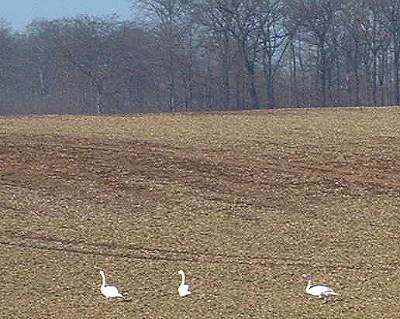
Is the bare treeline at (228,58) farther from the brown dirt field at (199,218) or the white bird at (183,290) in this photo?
the white bird at (183,290)

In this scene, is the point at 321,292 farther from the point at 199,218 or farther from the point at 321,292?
the point at 199,218

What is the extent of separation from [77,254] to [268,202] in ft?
11.2

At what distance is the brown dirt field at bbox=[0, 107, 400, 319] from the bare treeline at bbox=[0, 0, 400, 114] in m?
17.6

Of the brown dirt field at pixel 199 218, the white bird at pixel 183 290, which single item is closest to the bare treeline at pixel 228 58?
the brown dirt field at pixel 199 218

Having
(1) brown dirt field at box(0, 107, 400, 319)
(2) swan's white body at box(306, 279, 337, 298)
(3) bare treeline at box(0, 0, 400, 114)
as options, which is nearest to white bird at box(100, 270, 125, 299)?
(1) brown dirt field at box(0, 107, 400, 319)

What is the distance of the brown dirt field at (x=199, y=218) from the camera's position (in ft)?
26.5

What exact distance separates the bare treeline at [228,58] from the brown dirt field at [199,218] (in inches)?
694

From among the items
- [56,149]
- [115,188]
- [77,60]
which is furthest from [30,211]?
[77,60]

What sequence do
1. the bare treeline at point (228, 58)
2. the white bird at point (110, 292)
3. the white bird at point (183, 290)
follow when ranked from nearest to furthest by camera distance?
1. the white bird at point (110, 292)
2. the white bird at point (183, 290)
3. the bare treeline at point (228, 58)

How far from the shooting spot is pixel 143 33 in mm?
36625

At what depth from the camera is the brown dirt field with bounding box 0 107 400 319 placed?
8070mm

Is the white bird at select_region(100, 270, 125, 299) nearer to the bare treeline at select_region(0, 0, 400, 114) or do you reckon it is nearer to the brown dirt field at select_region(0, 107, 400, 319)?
the brown dirt field at select_region(0, 107, 400, 319)

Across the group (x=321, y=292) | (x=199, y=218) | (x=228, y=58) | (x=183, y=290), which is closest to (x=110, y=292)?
(x=183, y=290)

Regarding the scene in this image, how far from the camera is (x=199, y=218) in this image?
11078mm
